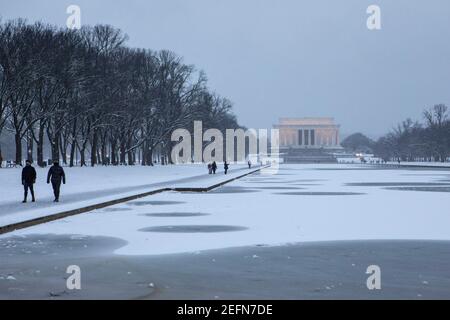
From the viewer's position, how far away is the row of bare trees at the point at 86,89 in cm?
5394

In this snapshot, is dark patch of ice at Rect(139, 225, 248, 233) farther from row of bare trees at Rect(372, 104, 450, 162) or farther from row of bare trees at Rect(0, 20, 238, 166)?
row of bare trees at Rect(372, 104, 450, 162)

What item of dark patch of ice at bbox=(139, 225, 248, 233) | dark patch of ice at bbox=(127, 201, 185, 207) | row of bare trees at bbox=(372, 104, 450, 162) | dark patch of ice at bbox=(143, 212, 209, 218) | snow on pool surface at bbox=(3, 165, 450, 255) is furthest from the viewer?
row of bare trees at bbox=(372, 104, 450, 162)

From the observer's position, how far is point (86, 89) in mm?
64062

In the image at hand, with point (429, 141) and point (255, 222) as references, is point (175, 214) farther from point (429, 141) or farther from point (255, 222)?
point (429, 141)

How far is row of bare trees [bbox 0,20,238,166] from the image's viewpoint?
53.9m

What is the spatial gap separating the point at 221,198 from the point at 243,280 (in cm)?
2090

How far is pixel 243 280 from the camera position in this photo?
10.6 metres

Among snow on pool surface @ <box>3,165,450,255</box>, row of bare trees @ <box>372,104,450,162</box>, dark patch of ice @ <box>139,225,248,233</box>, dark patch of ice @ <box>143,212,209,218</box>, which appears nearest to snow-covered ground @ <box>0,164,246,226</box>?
snow on pool surface @ <box>3,165,450,255</box>

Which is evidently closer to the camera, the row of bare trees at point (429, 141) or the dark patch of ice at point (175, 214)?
the dark patch of ice at point (175, 214)

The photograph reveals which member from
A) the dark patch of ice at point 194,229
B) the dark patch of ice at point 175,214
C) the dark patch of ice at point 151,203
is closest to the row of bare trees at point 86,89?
the dark patch of ice at point 151,203

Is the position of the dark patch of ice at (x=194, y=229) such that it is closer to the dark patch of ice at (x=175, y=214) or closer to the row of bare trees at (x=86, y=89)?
the dark patch of ice at (x=175, y=214)
